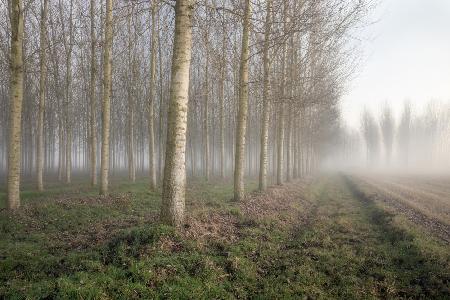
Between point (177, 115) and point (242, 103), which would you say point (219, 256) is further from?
point (242, 103)

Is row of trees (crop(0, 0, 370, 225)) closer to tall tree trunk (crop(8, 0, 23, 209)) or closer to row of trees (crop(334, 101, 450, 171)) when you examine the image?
tall tree trunk (crop(8, 0, 23, 209))

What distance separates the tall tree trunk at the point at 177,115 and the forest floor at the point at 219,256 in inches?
35.2

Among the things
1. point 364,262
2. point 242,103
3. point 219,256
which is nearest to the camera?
point 219,256

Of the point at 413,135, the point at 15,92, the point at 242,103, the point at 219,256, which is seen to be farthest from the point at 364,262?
the point at 413,135

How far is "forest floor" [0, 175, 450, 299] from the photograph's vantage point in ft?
21.3

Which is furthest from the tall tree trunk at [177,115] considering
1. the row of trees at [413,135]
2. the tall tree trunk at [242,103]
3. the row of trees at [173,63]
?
the row of trees at [413,135]

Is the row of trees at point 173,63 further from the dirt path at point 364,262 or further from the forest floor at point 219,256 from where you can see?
the dirt path at point 364,262

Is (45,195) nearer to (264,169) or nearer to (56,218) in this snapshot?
(56,218)

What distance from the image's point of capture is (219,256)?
26.8 ft

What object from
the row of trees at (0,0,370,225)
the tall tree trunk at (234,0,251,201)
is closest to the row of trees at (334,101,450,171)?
the row of trees at (0,0,370,225)

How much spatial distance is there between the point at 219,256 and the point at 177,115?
12.2 feet

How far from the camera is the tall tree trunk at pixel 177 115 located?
8961mm

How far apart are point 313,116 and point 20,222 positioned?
1266 inches

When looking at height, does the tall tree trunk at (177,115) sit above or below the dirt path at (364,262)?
above
